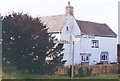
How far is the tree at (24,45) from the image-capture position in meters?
28.0

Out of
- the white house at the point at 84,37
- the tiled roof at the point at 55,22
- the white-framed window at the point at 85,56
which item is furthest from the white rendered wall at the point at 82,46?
the tiled roof at the point at 55,22

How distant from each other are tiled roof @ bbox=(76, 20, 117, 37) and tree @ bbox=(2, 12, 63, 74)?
74.0ft

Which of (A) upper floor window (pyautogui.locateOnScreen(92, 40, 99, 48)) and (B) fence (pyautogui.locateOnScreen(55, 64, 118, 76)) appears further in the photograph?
(A) upper floor window (pyautogui.locateOnScreen(92, 40, 99, 48))

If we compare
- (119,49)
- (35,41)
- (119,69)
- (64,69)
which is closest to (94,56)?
(119,49)

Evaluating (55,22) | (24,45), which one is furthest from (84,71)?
(55,22)

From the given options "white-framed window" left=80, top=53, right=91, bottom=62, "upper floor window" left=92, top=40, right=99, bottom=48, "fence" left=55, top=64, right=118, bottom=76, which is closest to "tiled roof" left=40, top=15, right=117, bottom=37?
"upper floor window" left=92, top=40, right=99, bottom=48

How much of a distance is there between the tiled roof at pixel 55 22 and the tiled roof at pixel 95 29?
471 centimetres

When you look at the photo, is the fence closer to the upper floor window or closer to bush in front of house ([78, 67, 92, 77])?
bush in front of house ([78, 67, 92, 77])

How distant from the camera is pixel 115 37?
5756 centimetres

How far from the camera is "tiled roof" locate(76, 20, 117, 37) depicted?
5276 cm

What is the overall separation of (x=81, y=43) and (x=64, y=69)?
55.6 feet

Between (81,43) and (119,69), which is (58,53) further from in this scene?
(81,43)

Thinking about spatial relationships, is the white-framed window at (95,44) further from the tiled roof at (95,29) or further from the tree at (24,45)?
the tree at (24,45)

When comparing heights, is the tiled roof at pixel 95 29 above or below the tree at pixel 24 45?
above
